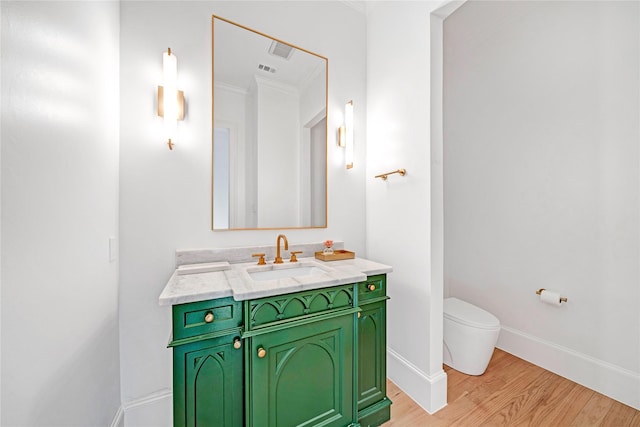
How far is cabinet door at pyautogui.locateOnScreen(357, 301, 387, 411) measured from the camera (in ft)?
4.68

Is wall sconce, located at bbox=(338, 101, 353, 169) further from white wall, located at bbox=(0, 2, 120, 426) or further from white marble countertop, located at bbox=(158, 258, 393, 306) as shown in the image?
white wall, located at bbox=(0, 2, 120, 426)

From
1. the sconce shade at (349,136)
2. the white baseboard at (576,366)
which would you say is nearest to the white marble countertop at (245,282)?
the sconce shade at (349,136)

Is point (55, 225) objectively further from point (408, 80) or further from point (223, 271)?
point (408, 80)

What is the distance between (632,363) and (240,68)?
3195 millimetres

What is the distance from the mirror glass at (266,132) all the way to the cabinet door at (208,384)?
76cm

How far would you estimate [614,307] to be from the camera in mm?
1676

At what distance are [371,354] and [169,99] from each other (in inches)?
73.6

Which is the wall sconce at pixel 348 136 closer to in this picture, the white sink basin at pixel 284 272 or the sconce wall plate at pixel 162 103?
the white sink basin at pixel 284 272

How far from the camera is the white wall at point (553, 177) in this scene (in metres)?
1.64

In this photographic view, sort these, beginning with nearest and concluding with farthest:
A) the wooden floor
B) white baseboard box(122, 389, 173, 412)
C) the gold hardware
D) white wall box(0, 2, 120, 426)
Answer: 1. white wall box(0, 2, 120, 426)
2. white baseboard box(122, 389, 173, 412)
3. the wooden floor
4. the gold hardware

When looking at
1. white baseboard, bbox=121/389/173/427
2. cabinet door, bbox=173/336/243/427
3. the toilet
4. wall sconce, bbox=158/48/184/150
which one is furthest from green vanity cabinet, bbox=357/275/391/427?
wall sconce, bbox=158/48/184/150

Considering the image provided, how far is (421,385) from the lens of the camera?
1624 millimetres

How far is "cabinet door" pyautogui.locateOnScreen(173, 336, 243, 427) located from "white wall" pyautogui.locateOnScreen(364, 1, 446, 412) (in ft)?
3.86

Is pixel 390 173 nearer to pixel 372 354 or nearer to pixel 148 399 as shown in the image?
pixel 372 354
